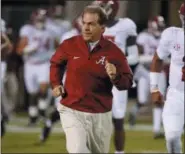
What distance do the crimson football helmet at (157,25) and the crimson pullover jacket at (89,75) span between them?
18.3 ft

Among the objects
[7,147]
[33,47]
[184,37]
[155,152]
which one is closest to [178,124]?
[184,37]

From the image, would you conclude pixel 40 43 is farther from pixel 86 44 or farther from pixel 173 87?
pixel 86 44

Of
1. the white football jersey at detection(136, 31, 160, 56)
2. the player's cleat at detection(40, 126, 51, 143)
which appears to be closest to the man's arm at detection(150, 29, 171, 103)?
the player's cleat at detection(40, 126, 51, 143)

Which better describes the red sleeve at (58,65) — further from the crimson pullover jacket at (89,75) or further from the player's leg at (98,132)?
the player's leg at (98,132)

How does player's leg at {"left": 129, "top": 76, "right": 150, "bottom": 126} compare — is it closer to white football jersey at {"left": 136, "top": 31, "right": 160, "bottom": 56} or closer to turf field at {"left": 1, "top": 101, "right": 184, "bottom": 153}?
turf field at {"left": 1, "top": 101, "right": 184, "bottom": 153}

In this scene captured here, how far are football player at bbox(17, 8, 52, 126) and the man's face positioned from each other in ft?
22.2

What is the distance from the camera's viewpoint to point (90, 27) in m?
6.78

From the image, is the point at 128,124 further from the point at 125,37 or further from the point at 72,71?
the point at 72,71

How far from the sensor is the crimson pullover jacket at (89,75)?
680 cm

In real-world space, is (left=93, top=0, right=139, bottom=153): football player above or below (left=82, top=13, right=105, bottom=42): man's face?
below

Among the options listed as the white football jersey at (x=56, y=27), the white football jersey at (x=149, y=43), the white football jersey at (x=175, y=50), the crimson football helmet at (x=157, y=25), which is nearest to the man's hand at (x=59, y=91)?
the white football jersey at (x=175, y=50)

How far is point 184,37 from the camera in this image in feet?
→ 25.2

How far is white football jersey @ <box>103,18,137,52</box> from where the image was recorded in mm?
9164

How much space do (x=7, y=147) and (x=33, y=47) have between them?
2814mm
